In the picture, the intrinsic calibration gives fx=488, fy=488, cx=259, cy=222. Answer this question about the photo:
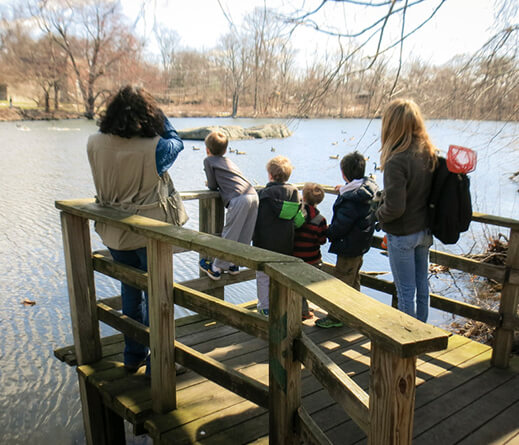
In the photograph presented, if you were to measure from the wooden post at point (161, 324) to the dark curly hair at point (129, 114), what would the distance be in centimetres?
56

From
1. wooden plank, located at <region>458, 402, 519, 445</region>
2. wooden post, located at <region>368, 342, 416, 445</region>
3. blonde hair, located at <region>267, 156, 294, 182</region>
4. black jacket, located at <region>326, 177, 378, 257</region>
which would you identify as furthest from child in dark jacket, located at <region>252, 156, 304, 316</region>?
wooden post, located at <region>368, 342, 416, 445</region>

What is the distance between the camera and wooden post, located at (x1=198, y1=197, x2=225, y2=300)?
3742mm

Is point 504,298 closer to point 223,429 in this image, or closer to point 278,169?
point 278,169

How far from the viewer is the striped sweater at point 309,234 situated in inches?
132

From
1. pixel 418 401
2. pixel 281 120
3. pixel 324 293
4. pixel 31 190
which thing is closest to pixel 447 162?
pixel 418 401

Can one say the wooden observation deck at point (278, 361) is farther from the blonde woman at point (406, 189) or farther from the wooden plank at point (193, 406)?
the blonde woman at point (406, 189)

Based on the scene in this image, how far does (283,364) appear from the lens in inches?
67.4

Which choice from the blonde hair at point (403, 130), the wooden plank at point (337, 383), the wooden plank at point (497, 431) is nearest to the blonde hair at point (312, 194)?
the blonde hair at point (403, 130)

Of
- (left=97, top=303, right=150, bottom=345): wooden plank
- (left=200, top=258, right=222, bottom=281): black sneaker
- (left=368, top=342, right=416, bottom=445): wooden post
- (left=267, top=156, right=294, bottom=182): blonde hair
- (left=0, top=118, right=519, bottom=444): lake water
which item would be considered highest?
(left=267, top=156, right=294, bottom=182): blonde hair

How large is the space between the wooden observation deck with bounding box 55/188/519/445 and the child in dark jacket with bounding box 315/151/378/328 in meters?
0.35

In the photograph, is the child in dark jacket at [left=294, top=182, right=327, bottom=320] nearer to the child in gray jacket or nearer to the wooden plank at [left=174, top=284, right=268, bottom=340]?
the child in gray jacket

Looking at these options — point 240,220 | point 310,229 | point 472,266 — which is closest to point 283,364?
point 310,229

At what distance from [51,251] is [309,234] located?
6.22 meters

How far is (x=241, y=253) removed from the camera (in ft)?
6.01
